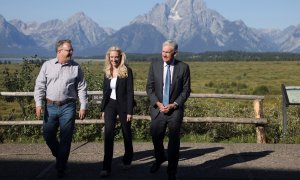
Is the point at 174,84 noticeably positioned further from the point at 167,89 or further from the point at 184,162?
the point at 184,162

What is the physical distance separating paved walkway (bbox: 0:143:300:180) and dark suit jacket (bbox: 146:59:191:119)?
1008 millimetres

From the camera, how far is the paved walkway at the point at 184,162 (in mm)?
6500

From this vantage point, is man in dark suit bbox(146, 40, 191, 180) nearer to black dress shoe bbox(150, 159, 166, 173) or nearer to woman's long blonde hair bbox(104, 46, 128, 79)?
woman's long blonde hair bbox(104, 46, 128, 79)

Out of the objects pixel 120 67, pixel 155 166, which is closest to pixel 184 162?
pixel 155 166

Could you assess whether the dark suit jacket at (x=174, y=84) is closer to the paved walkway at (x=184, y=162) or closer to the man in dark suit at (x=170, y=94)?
the man in dark suit at (x=170, y=94)

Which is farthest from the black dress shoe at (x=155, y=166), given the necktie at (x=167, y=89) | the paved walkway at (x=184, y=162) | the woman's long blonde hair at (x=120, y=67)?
the woman's long blonde hair at (x=120, y=67)

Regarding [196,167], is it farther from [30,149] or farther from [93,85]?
[93,85]

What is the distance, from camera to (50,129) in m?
6.20

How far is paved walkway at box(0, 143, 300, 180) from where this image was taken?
650cm

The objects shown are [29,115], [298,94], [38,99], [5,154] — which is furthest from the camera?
[29,115]

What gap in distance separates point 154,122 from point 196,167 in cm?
117

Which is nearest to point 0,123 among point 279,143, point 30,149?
point 30,149

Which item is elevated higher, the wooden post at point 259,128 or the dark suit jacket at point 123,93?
the dark suit jacket at point 123,93

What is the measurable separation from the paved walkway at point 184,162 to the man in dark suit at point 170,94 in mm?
523
